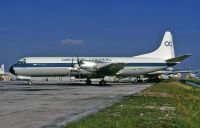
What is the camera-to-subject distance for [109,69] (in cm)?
5791

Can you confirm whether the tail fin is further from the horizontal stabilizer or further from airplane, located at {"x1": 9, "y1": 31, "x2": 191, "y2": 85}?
airplane, located at {"x1": 9, "y1": 31, "x2": 191, "y2": 85}

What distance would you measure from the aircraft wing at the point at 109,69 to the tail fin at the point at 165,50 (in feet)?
46.5

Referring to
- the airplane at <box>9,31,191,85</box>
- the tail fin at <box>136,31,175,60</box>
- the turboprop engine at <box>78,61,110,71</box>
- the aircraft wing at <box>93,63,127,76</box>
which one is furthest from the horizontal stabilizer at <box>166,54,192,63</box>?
the turboprop engine at <box>78,61,110,71</box>

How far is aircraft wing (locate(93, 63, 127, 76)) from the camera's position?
56941 millimetres

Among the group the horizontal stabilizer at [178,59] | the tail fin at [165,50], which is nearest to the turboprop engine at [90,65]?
the horizontal stabilizer at [178,59]

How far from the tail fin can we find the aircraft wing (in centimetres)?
1417

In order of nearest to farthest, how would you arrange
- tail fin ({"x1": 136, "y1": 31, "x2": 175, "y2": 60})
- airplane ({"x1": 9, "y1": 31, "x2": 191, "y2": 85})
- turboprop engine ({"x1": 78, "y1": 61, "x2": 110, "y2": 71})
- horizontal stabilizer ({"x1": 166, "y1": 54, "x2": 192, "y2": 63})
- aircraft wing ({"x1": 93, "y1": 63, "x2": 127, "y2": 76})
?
turboprop engine ({"x1": 78, "y1": 61, "x2": 110, "y2": 71}), airplane ({"x1": 9, "y1": 31, "x2": 191, "y2": 85}), aircraft wing ({"x1": 93, "y1": 63, "x2": 127, "y2": 76}), horizontal stabilizer ({"x1": 166, "y1": 54, "x2": 192, "y2": 63}), tail fin ({"x1": 136, "y1": 31, "x2": 175, "y2": 60})

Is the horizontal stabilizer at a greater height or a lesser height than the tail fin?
lesser

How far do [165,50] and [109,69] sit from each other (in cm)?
2026

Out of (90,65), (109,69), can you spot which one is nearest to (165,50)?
(109,69)

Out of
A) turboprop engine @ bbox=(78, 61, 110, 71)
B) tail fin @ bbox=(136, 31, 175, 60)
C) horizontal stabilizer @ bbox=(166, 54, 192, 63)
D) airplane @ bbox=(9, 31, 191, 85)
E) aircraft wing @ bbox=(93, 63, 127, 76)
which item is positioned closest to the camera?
turboprop engine @ bbox=(78, 61, 110, 71)

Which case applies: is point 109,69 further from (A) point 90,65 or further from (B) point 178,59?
(B) point 178,59

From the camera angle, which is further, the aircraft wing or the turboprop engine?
the aircraft wing

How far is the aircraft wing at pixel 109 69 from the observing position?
5694 cm
